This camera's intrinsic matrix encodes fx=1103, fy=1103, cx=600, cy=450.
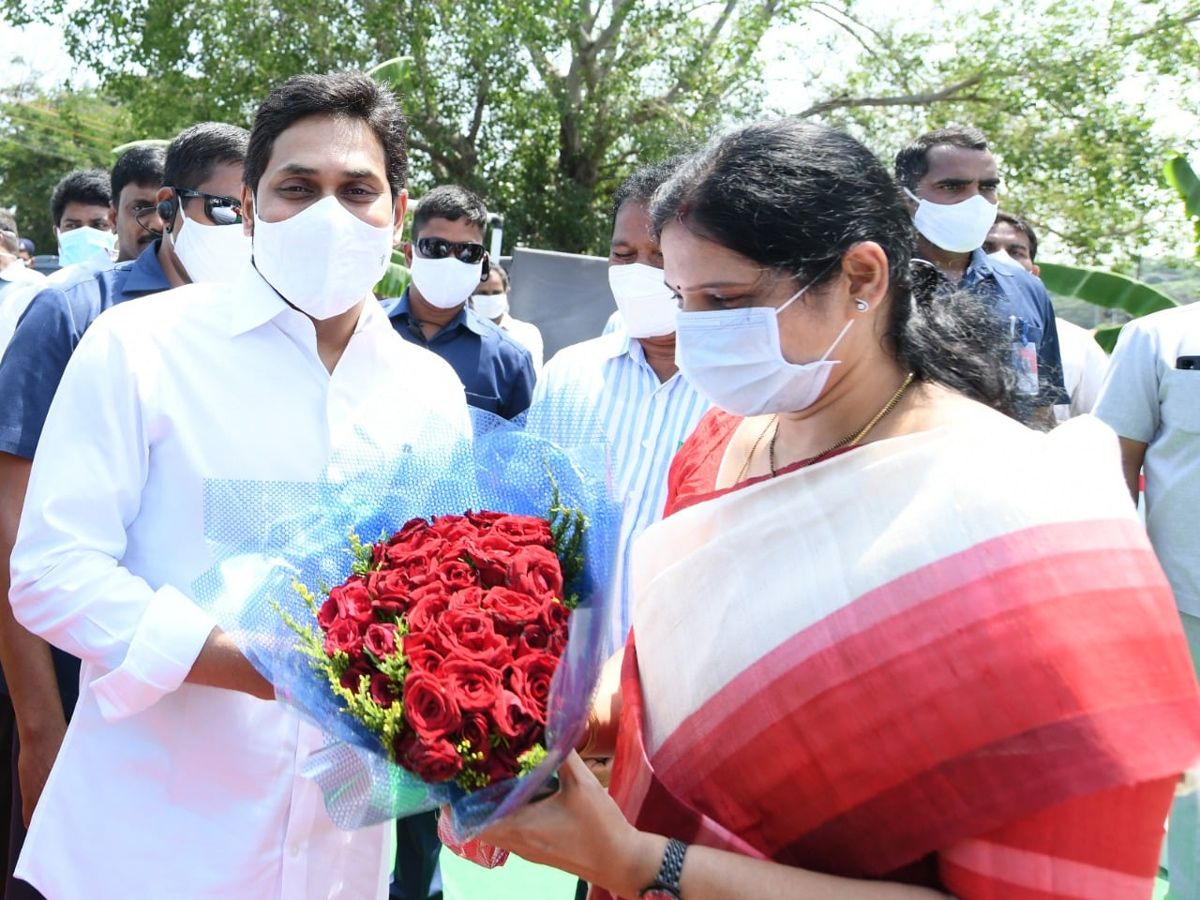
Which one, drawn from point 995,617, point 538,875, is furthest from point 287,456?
point 538,875

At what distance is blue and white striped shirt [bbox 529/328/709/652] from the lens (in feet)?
9.97

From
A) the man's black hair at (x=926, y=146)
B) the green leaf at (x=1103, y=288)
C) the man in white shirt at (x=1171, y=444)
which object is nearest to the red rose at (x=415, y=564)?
the man in white shirt at (x=1171, y=444)

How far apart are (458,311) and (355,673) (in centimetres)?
350

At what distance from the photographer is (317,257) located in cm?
211

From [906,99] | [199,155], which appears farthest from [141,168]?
[906,99]

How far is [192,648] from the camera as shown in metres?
1.71

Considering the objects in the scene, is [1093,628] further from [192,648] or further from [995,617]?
[192,648]

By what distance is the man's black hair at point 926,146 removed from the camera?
4.23 m

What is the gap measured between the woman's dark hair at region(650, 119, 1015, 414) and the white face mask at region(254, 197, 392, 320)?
0.69 m

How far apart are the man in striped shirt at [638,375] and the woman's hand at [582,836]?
5.24 ft

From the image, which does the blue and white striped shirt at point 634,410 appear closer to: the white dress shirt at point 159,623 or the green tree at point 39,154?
the white dress shirt at point 159,623

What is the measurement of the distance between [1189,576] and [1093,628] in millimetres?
2593

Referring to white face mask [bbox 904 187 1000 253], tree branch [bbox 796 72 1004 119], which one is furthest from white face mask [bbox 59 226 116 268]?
tree branch [bbox 796 72 1004 119]

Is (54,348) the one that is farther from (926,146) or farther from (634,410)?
(926,146)
